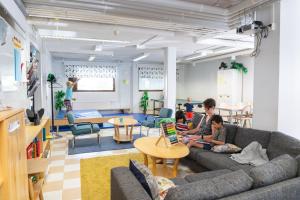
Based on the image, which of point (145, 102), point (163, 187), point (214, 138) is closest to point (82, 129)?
point (214, 138)

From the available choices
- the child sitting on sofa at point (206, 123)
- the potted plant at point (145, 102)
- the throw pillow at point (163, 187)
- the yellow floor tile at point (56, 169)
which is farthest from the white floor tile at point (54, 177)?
the potted plant at point (145, 102)

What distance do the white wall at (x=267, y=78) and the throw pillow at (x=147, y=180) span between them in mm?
2287

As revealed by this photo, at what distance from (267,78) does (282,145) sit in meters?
1.04

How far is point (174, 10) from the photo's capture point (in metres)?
3.05

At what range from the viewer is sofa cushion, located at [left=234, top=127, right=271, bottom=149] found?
9.61 feet

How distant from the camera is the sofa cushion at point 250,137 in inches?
115

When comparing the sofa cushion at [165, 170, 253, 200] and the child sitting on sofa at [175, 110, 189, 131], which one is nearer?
the sofa cushion at [165, 170, 253, 200]

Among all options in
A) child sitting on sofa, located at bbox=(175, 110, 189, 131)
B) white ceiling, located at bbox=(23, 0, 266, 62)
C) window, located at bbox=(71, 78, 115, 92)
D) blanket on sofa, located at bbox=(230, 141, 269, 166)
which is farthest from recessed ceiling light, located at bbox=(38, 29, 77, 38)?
window, located at bbox=(71, 78, 115, 92)

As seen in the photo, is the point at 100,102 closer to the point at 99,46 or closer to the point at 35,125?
the point at 99,46

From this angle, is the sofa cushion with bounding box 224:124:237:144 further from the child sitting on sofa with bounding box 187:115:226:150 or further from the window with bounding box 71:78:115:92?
the window with bounding box 71:78:115:92

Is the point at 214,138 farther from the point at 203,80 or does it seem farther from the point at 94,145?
the point at 203,80

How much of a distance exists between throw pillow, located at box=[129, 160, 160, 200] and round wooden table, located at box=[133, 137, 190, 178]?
982 millimetres

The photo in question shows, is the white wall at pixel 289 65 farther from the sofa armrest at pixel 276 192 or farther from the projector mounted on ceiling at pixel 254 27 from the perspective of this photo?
the sofa armrest at pixel 276 192

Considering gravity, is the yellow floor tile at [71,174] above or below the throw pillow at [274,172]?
below
